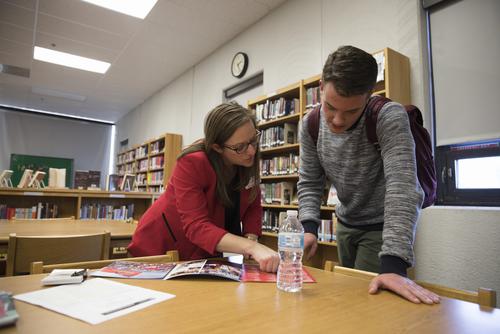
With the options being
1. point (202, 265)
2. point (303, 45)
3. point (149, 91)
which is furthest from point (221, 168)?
point (149, 91)

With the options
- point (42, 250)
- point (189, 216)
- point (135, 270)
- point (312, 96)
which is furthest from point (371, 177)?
point (312, 96)

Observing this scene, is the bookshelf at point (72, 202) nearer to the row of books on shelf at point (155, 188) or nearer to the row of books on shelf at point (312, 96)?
the row of books on shelf at point (155, 188)

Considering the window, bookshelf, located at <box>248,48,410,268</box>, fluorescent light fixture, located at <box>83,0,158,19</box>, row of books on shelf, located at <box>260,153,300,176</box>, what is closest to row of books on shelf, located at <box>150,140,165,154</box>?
fluorescent light fixture, located at <box>83,0,158,19</box>

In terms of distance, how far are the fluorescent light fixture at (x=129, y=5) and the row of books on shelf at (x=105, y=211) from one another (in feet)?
8.20

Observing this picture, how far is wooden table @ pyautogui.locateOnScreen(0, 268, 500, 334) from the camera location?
60cm

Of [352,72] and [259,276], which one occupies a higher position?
[352,72]

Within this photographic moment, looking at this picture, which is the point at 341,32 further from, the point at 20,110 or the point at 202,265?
the point at 20,110

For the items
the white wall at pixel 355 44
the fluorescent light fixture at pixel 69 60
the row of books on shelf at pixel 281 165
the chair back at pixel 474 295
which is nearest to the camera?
the chair back at pixel 474 295

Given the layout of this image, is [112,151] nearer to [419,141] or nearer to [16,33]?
[16,33]

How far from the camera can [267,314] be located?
0.68 meters

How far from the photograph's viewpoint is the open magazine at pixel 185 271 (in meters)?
0.95

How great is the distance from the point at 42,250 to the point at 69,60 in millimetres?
5228

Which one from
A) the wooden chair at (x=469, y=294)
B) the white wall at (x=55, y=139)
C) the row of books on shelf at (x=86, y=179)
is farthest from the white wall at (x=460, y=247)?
the white wall at (x=55, y=139)

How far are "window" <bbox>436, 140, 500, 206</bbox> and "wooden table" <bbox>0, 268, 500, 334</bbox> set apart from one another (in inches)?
72.2
